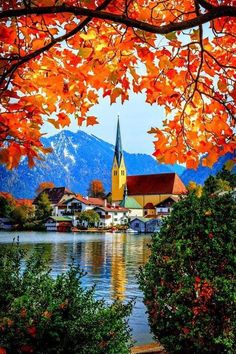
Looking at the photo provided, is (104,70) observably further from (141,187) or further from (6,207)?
(141,187)

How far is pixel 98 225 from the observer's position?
10419cm

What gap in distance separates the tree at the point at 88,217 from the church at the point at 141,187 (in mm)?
19507

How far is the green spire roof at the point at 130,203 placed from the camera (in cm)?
12138

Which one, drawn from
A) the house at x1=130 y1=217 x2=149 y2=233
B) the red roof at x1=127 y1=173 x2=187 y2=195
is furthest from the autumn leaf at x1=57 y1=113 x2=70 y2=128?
the red roof at x1=127 y1=173 x2=187 y2=195

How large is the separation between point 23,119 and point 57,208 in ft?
372

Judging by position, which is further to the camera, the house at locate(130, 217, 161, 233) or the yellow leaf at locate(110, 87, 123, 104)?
the house at locate(130, 217, 161, 233)

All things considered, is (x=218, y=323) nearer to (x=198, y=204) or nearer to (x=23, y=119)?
(x=198, y=204)

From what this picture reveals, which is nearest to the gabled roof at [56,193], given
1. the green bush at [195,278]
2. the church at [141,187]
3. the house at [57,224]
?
the church at [141,187]

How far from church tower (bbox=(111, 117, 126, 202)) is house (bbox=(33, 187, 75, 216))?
17.0 m

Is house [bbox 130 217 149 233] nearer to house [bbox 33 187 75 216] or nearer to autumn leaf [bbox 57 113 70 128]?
house [bbox 33 187 75 216]

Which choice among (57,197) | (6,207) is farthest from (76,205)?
(6,207)

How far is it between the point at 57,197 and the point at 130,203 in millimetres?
19300

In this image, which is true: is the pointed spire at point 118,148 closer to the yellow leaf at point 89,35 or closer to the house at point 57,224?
the house at point 57,224

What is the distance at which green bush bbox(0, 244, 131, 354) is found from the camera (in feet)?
14.5
